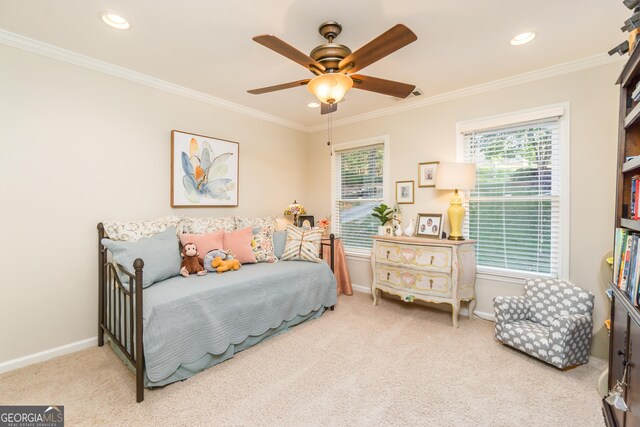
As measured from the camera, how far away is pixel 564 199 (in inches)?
106

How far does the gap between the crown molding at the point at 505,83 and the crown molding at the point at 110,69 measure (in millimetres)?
1659

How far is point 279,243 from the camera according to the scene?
358cm

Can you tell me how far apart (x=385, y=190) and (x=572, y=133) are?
6.37 ft

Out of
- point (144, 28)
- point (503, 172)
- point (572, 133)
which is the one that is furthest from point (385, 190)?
point (144, 28)

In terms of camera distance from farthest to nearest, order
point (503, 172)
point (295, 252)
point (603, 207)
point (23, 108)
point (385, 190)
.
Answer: point (385, 190) < point (295, 252) < point (503, 172) < point (603, 207) < point (23, 108)

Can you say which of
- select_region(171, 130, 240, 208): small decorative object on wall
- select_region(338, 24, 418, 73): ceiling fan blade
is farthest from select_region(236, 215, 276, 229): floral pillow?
select_region(338, 24, 418, 73): ceiling fan blade

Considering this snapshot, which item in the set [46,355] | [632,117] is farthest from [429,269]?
[46,355]

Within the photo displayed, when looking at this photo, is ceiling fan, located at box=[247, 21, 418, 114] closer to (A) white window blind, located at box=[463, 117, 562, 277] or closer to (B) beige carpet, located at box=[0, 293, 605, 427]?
(A) white window blind, located at box=[463, 117, 562, 277]

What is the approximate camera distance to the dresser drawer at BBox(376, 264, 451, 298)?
3000 mm

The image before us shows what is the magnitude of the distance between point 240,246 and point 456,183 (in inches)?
92.0

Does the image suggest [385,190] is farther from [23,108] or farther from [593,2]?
[23,108]

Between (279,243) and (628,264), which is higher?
(628,264)

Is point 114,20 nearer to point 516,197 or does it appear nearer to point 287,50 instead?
point 287,50

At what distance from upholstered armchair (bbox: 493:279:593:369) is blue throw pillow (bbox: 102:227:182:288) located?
2.86 meters
